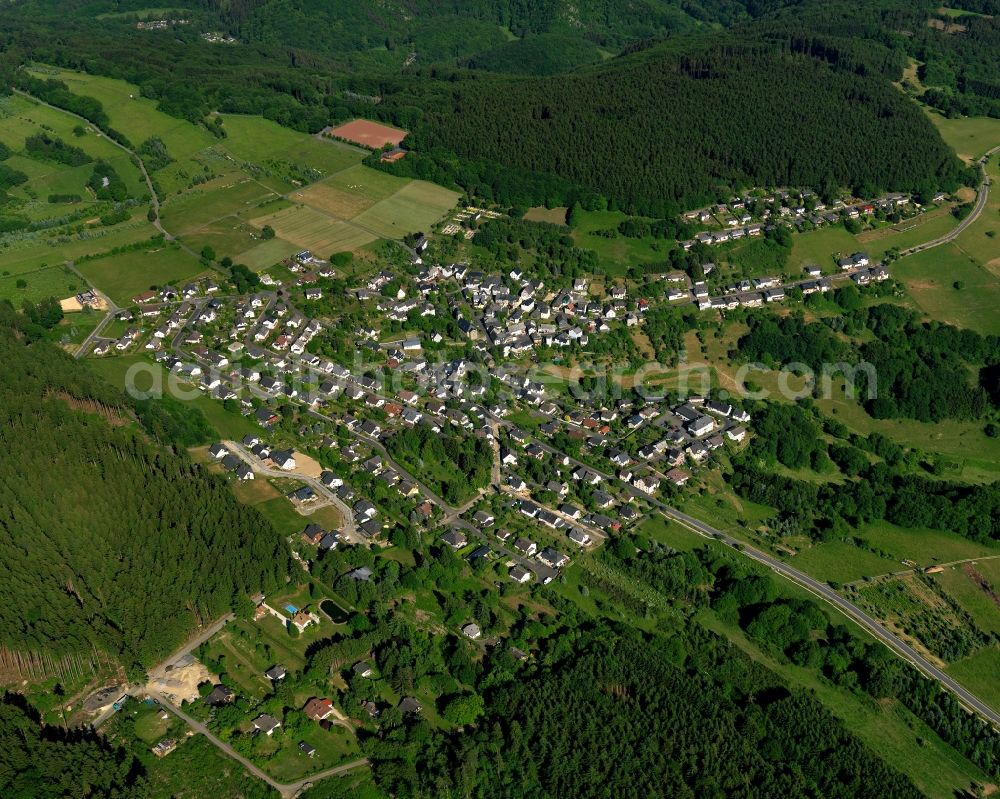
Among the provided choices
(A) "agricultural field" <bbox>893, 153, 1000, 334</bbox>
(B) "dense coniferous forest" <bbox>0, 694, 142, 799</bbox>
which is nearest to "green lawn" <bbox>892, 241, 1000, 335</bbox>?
(A) "agricultural field" <bbox>893, 153, 1000, 334</bbox>

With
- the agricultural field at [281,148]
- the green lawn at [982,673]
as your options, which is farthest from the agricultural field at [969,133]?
the green lawn at [982,673]

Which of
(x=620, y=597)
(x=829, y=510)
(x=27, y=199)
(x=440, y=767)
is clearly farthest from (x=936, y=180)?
(x=27, y=199)

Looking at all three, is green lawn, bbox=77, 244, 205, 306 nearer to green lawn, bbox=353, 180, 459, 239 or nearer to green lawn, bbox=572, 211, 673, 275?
green lawn, bbox=353, 180, 459, 239

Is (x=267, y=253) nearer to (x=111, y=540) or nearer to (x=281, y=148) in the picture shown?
(x=281, y=148)

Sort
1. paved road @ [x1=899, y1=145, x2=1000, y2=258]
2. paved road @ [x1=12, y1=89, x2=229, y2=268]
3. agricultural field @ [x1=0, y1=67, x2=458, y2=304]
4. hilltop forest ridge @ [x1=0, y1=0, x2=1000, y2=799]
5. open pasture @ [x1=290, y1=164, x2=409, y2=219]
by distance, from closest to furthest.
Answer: hilltop forest ridge @ [x1=0, y1=0, x2=1000, y2=799] → agricultural field @ [x1=0, y1=67, x2=458, y2=304] → paved road @ [x1=899, y1=145, x2=1000, y2=258] → paved road @ [x1=12, y1=89, x2=229, y2=268] → open pasture @ [x1=290, y1=164, x2=409, y2=219]

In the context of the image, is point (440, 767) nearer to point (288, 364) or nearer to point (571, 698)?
point (571, 698)

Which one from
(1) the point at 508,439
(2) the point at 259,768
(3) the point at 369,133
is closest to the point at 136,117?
(3) the point at 369,133

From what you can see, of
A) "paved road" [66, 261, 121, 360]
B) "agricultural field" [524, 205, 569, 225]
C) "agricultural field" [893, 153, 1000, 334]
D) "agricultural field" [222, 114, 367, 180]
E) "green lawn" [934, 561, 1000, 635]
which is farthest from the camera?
"agricultural field" [222, 114, 367, 180]
